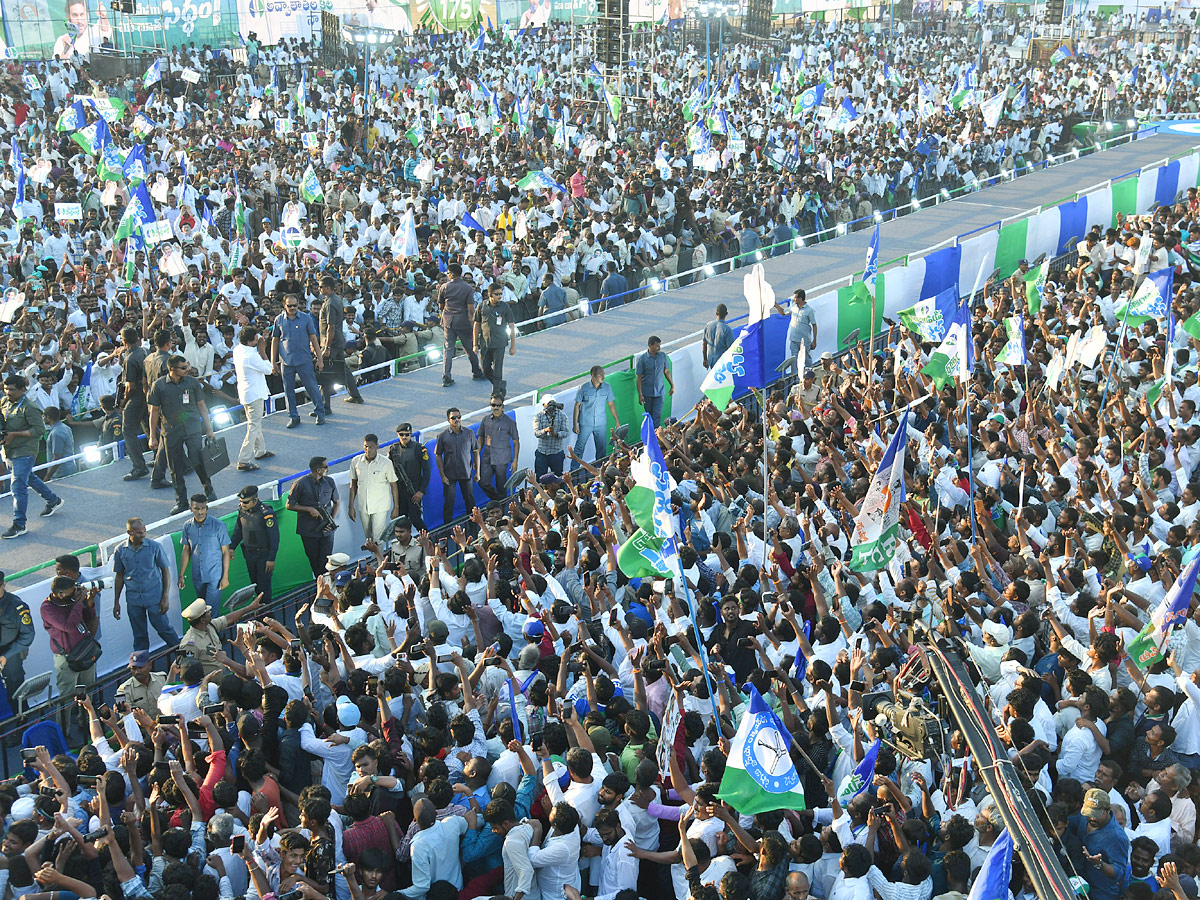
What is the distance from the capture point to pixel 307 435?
47.0ft

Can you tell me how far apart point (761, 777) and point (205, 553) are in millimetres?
6174

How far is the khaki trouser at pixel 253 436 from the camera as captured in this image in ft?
42.5

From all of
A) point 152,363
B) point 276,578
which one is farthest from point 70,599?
point 152,363

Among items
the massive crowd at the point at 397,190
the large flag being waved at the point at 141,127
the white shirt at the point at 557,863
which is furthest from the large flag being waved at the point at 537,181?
the white shirt at the point at 557,863

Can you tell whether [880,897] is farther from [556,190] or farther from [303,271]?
[556,190]

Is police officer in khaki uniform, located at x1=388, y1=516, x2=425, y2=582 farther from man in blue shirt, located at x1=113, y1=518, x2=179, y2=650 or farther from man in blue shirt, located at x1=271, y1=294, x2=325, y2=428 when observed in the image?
man in blue shirt, located at x1=271, y1=294, x2=325, y2=428

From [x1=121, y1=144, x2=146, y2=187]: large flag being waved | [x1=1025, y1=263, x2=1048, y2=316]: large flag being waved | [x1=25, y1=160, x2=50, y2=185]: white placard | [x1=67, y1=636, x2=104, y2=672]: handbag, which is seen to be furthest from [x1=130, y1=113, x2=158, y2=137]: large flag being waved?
[x1=67, y1=636, x2=104, y2=672]: handbag

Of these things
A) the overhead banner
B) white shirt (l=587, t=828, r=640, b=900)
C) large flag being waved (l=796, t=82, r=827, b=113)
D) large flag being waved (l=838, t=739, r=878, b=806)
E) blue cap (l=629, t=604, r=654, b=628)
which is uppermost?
A: the overhead banner

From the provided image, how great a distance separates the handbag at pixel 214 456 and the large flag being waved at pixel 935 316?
771 cm

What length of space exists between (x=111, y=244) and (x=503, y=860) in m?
15.9

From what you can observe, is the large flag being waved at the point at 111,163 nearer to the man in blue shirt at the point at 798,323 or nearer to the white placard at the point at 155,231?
the white placard at the point at 155,231

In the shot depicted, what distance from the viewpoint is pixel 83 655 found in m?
Answer: 9.21

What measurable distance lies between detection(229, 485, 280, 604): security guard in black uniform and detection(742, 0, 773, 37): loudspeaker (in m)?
→ 46.4

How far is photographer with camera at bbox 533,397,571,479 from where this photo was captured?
512 inches
